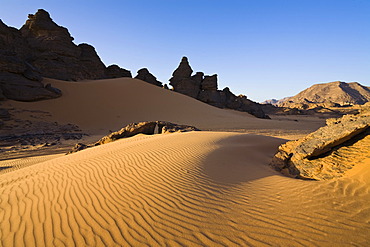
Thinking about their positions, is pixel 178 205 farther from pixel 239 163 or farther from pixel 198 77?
pixel 198 77

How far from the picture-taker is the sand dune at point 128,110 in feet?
52.9

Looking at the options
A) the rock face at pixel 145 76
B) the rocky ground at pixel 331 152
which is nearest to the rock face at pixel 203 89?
the rock face at pixel 145 76

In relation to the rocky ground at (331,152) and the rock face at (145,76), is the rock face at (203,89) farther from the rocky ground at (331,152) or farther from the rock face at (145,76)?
the rocky ground at (331,152)

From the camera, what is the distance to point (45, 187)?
3.43 m

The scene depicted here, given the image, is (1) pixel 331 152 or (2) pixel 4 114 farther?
(2) pixel 4 114

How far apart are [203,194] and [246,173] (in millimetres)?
1631

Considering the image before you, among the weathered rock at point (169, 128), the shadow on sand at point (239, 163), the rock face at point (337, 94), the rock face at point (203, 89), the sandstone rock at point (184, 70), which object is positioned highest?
the rock face at point (337, 94)

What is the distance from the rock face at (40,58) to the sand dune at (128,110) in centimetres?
160

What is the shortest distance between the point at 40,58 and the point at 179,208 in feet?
105

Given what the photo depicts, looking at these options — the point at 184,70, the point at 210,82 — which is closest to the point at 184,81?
the point at 184,70

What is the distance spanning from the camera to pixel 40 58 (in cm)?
2506

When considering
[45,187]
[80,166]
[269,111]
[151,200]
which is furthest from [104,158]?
[269,111]

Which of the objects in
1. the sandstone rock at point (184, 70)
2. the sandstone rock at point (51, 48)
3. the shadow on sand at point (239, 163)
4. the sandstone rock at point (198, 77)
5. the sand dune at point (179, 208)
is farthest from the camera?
the sandstone rock at point (198, 77)

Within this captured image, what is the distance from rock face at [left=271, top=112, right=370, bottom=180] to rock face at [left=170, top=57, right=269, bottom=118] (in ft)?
111
